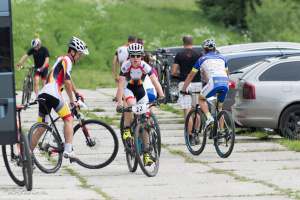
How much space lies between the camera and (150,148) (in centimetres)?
1383

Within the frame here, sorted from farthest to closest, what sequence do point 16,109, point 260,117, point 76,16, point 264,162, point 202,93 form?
point 76,16
point 260,117
point 202,93
point 264,162
point 16,109

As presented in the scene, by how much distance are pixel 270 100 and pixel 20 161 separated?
6.78m

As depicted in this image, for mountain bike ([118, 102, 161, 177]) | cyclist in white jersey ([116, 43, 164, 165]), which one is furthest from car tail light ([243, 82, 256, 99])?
mountain bike ([118, 102, 161, 177])

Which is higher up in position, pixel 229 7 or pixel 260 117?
pixel 229 7

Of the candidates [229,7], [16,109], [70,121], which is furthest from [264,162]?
[229,7]

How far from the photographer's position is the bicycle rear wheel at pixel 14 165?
1295 centimetres

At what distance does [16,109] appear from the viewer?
12562mm

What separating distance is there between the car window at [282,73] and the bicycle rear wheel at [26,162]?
7.07 m

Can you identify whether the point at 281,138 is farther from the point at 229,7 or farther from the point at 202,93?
the point at 229,7

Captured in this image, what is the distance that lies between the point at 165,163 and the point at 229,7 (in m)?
47.3

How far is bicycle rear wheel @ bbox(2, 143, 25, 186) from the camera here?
510 inches

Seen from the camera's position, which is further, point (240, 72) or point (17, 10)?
point (17, 10)

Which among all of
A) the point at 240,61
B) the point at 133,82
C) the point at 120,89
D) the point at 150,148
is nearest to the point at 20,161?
the point at 150,148

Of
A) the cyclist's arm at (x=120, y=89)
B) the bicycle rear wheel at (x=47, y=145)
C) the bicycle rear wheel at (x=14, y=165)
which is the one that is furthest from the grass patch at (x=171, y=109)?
the bicycle rear wheel at (x=14, y=165)
